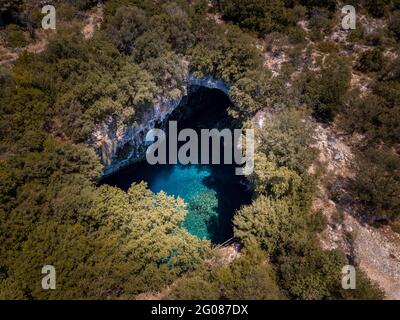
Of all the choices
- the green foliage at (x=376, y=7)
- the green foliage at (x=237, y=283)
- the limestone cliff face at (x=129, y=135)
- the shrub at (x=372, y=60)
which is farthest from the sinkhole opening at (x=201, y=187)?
the green foliage at (x=376, y=7)

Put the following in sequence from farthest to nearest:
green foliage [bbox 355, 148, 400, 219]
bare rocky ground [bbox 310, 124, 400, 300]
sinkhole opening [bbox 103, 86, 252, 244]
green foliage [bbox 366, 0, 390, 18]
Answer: green foliage [bbox 366, 0, 390, 18] → sinkhole opening [bbox 103, 86, 252, 244] → green foliage [bbox 355, 148, 400, 219] → bare rocky ground [bbox 310, 124, 400, 300]

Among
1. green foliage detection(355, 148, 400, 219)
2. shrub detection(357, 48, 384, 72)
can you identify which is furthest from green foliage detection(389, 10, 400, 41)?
green foliage detection(355, 148, 400, 219)

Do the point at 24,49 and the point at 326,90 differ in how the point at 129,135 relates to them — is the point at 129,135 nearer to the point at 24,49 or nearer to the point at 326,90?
the point at 24,49

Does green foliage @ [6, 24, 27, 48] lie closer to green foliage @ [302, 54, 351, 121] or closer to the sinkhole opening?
the sinkhole opening

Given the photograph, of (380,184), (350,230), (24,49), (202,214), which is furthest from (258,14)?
(24,49)

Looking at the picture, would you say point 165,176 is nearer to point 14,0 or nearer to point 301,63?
point 301,63

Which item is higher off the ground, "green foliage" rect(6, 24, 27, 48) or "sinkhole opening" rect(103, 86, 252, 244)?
"green foliage" rect(6, 24, 27, 48)
